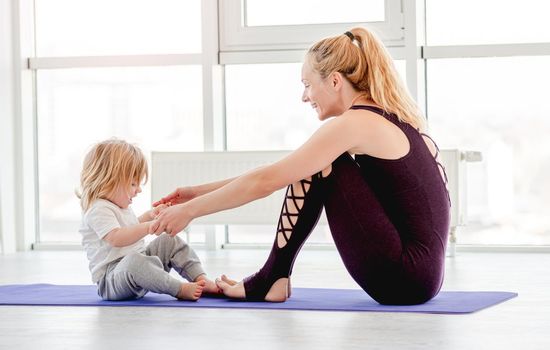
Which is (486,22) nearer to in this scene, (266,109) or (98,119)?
(266,109)

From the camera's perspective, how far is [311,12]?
5.02 m

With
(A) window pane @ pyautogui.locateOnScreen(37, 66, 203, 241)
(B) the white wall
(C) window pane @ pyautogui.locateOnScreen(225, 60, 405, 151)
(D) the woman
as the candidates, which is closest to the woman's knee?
(D) the woman

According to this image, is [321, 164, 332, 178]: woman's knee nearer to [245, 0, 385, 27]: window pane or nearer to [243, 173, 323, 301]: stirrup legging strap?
[243, 173, 323, 301]: stirrup legging strap

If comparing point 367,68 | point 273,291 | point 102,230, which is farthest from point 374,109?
point 102,230

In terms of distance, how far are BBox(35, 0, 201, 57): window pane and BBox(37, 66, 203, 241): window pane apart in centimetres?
12

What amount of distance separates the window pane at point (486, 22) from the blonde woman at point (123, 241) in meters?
2.37

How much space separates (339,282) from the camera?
3.41m

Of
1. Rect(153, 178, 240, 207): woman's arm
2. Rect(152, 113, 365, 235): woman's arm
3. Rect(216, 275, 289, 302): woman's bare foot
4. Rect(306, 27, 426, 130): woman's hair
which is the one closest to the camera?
Rect(152, 113, 365, 235): woman's arm

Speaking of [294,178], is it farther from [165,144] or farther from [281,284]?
[165,144]

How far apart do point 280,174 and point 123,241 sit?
57 cm

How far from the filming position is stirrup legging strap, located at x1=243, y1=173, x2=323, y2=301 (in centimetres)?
254

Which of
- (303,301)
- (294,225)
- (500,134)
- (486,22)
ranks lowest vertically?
(303,301)

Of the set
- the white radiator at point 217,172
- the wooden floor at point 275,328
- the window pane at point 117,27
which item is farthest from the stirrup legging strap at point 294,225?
the window pane at point 117,27

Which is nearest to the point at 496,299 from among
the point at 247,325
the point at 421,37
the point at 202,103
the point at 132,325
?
the point at 247,325
